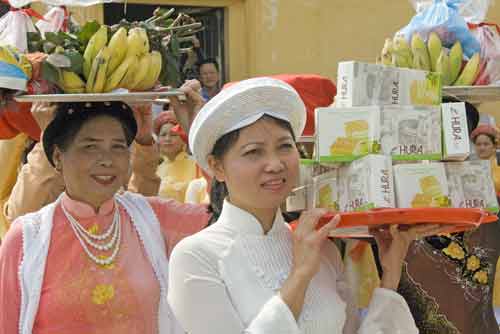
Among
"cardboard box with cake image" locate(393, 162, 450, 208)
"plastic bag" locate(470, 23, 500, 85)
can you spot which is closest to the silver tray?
"cardboard box with cake image" locate(393, 162, 450, 208)

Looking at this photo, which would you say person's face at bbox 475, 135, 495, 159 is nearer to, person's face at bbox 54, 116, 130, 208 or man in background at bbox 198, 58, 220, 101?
man in background at bbox 198, 58, 220, 101

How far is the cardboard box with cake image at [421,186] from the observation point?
2996 millimetres

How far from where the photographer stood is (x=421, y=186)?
9.85 ft

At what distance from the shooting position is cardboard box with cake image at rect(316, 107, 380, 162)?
3.02m

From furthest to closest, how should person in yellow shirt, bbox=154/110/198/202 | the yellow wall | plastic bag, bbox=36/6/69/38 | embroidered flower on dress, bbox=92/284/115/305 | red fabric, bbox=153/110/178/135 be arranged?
the yellow wall
red fabric, bbox=153/110/178/135
person in yellow shirt, bbox=154/110/198/202
plastic bag, bbox=36/6/69/38
embroidered flower on dress, bbox=92/284/115/305

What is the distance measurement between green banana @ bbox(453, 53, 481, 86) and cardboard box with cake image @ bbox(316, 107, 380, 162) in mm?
1065

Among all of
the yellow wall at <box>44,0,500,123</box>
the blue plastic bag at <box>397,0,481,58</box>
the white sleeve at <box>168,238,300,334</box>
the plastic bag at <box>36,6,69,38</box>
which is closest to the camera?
the white sleeve at <box>168,238,300,334</box>

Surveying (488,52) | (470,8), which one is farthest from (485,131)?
(488,52)

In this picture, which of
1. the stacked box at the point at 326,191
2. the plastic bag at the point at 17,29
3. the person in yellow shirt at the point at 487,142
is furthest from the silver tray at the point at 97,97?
the person in yellow shirt at the point at 487,142

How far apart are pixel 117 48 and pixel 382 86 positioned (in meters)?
1.25

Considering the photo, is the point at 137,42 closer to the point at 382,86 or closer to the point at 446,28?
the point at 382,86

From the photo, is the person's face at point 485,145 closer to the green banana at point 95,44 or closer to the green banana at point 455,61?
the green banana at point 455,61

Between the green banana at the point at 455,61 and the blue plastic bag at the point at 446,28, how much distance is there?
135 mm

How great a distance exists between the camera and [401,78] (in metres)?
3.13
